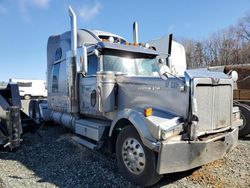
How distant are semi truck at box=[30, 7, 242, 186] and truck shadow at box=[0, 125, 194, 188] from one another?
0.30 meters

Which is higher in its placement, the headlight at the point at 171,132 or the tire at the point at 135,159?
the headlight at the point at 171,132

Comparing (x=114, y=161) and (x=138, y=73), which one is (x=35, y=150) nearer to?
(x=114, y=161)

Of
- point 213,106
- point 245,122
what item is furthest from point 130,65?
point 245,122

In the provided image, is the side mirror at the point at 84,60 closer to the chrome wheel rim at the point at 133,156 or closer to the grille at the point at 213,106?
the chrome wheel rim at the point at 133,156

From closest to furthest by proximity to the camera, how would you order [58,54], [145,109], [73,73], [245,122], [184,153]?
[184,153] < [145,109] < [73,73] < [245,122] < [58,54]

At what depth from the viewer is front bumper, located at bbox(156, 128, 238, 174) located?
3.52 meters

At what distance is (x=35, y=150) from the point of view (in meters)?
6.05

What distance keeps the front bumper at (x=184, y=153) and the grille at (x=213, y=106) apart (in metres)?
0.26

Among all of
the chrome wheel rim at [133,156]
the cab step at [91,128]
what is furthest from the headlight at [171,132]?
the cab step at [91,128]

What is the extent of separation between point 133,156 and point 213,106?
5.02 ft

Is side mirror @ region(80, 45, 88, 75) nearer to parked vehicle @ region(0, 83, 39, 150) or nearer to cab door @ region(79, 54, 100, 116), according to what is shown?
cab door @ region(79, 54, 100, 116)

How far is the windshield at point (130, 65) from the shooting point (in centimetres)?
540

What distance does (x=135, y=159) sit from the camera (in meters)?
4.06

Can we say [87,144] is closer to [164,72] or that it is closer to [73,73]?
[73,73]
